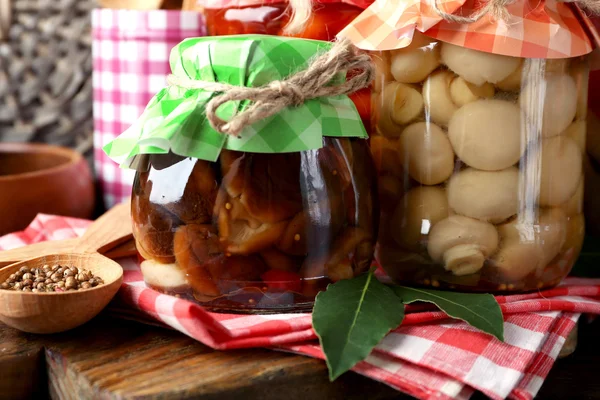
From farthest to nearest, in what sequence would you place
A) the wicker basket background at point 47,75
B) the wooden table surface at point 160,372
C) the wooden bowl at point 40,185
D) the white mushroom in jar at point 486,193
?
the wicker basket background at point 47,75
the wooden bowl at point 40,185
the white mushroom in jar at point 486,193
the wooden table surface at point 160,372

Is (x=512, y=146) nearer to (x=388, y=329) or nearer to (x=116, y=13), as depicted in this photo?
(x=388, y=329)

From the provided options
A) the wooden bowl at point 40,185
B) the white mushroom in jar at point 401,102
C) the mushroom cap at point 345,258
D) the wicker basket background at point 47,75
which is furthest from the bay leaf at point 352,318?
the wicker basket background at point 47,75

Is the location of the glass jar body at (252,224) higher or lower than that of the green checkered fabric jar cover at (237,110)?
lower

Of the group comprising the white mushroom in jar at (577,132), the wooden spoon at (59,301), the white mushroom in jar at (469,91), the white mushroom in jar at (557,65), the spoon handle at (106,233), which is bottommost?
the spoon handle at (106,233)

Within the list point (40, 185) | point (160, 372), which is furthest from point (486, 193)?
point (40, 185)

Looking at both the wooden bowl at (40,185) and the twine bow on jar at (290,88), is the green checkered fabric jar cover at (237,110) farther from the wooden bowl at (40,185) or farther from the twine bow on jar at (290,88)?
the wooden bowl at (40,185)

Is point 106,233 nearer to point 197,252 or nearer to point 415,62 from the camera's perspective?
point 197,252

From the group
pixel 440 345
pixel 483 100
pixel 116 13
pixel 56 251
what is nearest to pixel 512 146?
pixel 483 100

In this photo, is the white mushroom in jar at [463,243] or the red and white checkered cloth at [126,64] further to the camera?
the red and white checkered cloth at [126,64]
